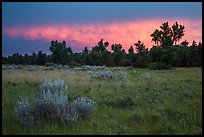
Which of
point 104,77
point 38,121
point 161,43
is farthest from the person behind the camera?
point 161,43

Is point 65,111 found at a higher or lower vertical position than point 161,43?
lower

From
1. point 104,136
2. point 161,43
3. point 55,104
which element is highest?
point 161,43

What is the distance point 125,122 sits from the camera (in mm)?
8188

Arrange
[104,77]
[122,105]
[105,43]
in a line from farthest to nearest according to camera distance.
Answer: [105,43] < [104,77] < [122,105]

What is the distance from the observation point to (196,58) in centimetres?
5519

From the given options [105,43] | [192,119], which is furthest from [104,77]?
[105,43]

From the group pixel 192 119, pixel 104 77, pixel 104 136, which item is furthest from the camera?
pixel 104 77

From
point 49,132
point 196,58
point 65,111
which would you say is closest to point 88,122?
point 65,111

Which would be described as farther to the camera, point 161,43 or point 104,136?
point 161,43

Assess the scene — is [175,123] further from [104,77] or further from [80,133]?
[104,77]

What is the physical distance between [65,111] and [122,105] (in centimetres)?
311

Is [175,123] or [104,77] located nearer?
[175,123]

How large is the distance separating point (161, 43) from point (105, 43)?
72.7ft

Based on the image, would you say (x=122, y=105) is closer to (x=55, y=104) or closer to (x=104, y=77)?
(x=55, y=104)
